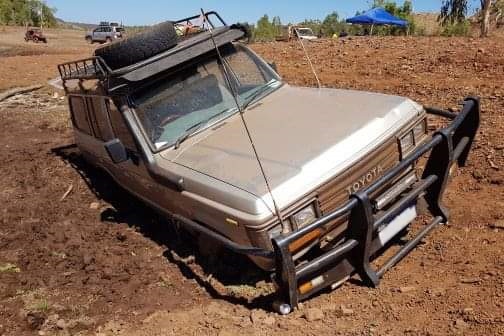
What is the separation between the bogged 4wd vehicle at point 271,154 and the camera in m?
3.38

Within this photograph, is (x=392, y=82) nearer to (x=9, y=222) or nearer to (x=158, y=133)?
(x=158, y=133)

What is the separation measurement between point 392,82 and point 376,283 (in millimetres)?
5673

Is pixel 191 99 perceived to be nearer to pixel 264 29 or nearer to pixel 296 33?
pixel 296 33

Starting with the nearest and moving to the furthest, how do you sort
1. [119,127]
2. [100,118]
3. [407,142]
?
[407,142]
[119,127]
[100,118]

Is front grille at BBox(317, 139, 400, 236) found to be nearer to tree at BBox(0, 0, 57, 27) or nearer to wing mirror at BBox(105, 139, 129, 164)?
wing mirror at BBox(105, 139, 129, 164)

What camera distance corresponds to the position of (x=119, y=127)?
16.0 ft

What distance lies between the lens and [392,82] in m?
8.62

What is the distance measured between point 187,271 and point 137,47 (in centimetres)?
208

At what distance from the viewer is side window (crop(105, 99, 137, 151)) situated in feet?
15.2

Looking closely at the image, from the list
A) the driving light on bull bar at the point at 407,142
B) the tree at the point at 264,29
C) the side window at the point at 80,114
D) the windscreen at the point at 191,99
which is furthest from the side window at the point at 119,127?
the tree at the point at 264,29

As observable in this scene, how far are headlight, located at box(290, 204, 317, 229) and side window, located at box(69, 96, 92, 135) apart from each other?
358cm

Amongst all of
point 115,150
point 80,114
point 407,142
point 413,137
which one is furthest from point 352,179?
point 80,114

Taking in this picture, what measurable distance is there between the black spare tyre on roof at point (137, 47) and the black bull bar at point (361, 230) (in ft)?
5.21

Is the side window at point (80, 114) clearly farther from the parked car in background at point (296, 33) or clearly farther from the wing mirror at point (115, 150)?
the parked car in background at point (296, 33)
